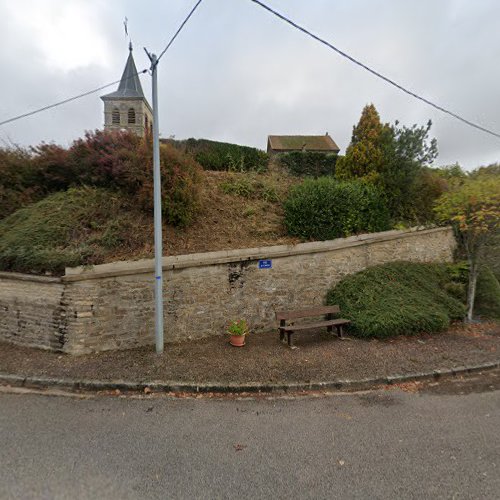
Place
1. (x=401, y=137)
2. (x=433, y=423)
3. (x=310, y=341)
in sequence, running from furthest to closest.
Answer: (x=401, y=137) → (x=310, y=341) → (x=433, y=423)

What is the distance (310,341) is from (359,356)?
3.69 feet

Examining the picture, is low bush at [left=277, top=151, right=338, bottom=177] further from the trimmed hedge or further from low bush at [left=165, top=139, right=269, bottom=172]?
the trimmed hedge

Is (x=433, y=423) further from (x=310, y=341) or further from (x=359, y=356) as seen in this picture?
(x=310, y=341)

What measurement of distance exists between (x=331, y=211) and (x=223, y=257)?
3.51 m

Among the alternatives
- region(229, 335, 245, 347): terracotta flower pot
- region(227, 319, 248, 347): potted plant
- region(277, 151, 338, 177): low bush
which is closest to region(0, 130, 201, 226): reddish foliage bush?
→ region(227, 319, 248, 347): potted plant

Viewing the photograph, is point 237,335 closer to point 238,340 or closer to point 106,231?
point 238,340

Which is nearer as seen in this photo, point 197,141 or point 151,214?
point 151,214

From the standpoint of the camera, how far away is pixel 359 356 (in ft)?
17.1

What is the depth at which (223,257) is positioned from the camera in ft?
21.3

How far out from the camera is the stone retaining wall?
5.34 meters

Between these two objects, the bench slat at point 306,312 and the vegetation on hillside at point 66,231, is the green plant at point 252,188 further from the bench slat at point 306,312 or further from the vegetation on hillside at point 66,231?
the bench slat at point 306,312

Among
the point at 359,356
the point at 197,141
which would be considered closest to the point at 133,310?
the point at 359,356

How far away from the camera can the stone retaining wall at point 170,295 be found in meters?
5.34

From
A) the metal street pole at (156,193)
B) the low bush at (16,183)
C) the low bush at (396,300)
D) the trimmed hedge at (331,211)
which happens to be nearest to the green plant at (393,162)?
the trimmed hedge at (331,211)
